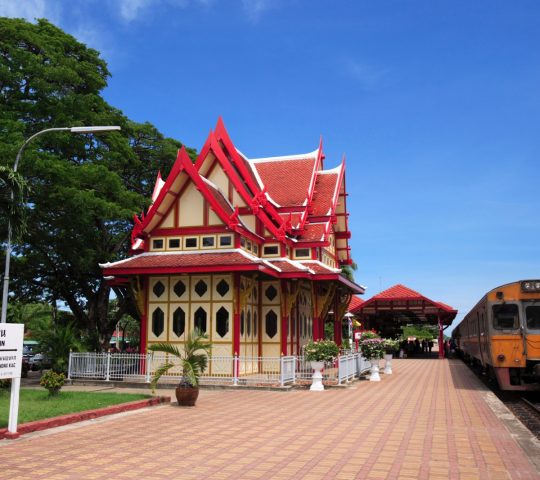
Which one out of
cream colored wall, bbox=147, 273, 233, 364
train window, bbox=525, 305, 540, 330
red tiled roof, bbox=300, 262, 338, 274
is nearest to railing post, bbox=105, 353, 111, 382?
cream colored wall, bbox=147, 273, 233, 364

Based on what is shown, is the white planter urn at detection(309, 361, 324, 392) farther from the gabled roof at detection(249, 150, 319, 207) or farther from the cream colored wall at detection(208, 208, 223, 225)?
the gabled roof at detection(249, 150, 319, 207)

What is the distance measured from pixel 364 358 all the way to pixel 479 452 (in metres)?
16.1

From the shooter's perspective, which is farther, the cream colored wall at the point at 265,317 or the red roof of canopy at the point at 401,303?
the red roof of canopy at the point at 401,303

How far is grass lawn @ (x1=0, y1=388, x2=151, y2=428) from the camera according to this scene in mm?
11031

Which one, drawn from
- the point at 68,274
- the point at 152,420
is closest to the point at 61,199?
the point at 68,274

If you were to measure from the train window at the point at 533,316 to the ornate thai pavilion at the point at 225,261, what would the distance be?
8785 mm

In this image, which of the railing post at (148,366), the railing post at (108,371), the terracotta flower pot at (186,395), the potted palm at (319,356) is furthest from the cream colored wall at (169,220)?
the terracotta flower pot at (186,395)

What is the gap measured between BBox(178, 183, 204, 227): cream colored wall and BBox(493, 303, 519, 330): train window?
11.5 metres

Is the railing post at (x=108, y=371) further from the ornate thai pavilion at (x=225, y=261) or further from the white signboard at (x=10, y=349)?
the white signboard at (x=10, y=349)

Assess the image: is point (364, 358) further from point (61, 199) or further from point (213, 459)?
point (213, 459)

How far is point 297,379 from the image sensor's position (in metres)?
20.4

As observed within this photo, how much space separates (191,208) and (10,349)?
13.2 metres

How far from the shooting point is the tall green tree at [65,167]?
22188 millimetres

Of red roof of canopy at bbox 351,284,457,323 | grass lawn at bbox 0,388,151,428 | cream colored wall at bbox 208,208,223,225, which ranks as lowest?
grass lawn at bbox 0,388,151,428
